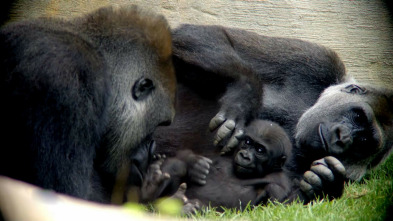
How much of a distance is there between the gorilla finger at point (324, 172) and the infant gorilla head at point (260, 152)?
280 mm

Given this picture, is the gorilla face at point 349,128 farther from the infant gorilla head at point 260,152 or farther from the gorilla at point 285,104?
the infant gorilla head at point 260,152

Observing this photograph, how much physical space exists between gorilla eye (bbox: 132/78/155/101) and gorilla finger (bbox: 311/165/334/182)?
1.54 metres

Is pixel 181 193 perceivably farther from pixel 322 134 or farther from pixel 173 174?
pixel 322 134

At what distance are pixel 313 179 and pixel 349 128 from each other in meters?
0.53

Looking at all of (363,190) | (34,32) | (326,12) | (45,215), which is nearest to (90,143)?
(34,32)

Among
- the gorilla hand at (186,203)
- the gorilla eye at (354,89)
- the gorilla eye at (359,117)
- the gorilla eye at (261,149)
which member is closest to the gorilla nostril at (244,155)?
the gorilla eye at (261,149)

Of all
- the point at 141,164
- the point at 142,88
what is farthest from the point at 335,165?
the point at 142,88

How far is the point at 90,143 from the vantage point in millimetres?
2826

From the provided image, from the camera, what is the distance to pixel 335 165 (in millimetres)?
3910

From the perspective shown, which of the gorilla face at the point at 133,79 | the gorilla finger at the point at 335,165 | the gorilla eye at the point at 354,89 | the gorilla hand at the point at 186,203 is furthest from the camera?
the gorilla eye at the point at 354,89

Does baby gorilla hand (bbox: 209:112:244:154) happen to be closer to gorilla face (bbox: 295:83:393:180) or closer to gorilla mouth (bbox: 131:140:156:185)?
gorilla face (bbox: 295:83:393:180)

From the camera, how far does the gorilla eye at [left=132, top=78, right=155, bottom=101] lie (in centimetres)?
317

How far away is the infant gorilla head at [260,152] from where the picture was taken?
400 centimetres

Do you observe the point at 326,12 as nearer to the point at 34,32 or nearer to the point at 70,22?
the point at 70,22
